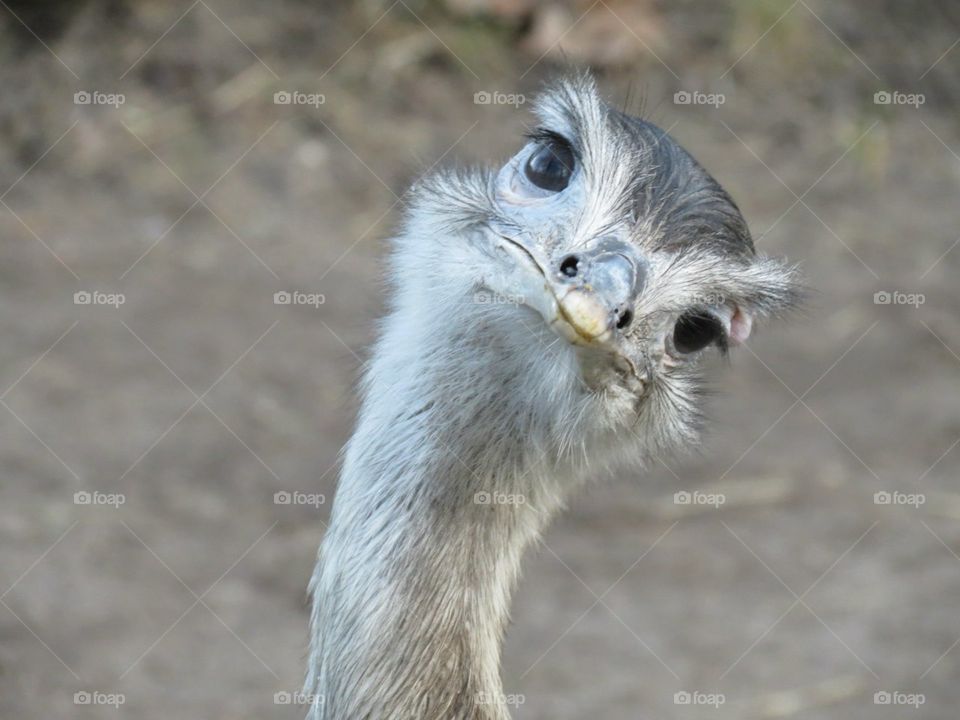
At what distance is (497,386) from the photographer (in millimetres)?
2270

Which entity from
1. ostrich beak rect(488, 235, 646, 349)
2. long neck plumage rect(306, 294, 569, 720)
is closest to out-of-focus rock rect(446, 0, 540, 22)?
long neck plumage rect(306, 294, 569, 720)

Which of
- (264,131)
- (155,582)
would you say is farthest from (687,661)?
(264,131)

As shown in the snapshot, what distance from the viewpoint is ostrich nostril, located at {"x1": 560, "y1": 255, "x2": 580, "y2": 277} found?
2014 mm

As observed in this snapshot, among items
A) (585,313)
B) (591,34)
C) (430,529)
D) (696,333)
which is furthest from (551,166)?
(591,34)

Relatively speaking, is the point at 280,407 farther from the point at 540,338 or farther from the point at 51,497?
the point at 540,338

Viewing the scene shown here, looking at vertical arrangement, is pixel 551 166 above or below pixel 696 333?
above

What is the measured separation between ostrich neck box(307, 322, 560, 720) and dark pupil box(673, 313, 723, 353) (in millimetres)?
339

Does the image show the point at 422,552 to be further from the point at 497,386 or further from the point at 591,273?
the point at 591,273

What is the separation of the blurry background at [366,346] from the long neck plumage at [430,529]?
48 centimetres

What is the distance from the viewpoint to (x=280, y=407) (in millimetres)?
5016

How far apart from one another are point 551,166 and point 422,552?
69cm

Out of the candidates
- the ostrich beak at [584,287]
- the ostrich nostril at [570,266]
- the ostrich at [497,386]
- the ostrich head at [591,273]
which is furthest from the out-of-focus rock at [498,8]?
the ostrich nostril at [570,266]

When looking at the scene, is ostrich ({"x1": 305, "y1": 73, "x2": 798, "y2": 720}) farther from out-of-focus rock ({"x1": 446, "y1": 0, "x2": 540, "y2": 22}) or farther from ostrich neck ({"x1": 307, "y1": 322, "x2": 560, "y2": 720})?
out-of-focus rock ({"x1": 446, "y1": 0, "x2": 540, "y2": 22})

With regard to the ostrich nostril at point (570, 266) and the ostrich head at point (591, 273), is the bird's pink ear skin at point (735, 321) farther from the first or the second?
the ostrich nostril at point (570, 266)
